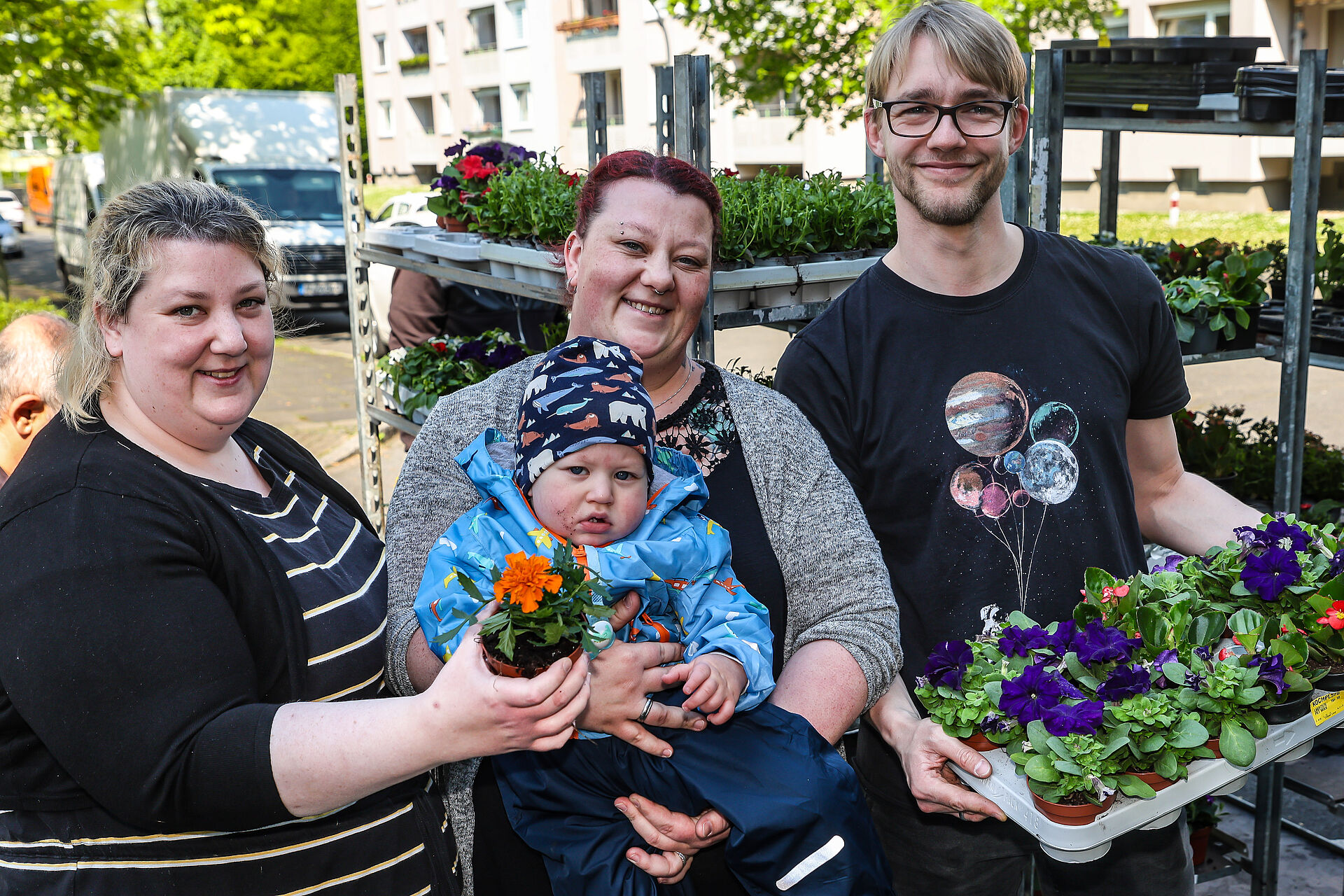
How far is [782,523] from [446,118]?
4092 centimetres

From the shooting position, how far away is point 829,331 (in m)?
2.34

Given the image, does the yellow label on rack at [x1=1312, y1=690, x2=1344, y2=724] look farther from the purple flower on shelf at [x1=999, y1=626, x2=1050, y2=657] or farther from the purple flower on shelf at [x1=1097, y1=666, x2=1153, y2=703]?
the purple flower on shelf at [x1=999, y1=626, x2=1050, y2=657]

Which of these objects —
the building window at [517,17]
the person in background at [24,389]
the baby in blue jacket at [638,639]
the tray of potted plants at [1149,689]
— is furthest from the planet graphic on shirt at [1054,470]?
the building window at [517,17]

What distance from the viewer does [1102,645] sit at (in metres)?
1.87

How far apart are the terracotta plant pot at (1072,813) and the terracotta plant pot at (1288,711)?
0.40 metres

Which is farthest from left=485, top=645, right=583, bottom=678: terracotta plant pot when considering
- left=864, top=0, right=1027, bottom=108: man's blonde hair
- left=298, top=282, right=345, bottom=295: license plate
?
left=298, top=282, right=345, bottom=295: license plate

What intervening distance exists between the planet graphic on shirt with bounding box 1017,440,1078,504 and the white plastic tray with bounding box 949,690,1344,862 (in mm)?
601

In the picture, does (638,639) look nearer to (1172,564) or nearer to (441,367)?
(1172,564)

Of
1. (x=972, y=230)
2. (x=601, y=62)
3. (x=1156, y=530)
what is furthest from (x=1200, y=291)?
(x=601, y=62)

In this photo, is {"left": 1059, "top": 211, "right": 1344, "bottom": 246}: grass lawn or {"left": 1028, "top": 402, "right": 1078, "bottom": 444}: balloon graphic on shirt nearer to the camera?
{"left": 1028, "top": 402, "right": 1078, "bottom": 444}: balloon graphic on shirt

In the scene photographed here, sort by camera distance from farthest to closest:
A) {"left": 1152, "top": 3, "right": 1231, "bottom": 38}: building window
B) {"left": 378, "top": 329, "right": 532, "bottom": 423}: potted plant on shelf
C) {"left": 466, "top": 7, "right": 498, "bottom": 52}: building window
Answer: {"left": 466, "top": 7, "right": 498, "bottom": 52}: building window → {"left": 1152, "top": 3, "right": 1231, "bottom": 38}: building window → {"left": 378, "top": 329, "right": 532, "bottom": 423}: potted plant on shelf

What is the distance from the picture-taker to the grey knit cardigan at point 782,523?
1963 millimetres

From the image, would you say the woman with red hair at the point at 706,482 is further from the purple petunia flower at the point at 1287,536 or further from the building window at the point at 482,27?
the building window at the point at 482,27

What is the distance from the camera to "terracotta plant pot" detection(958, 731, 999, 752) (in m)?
1.92
